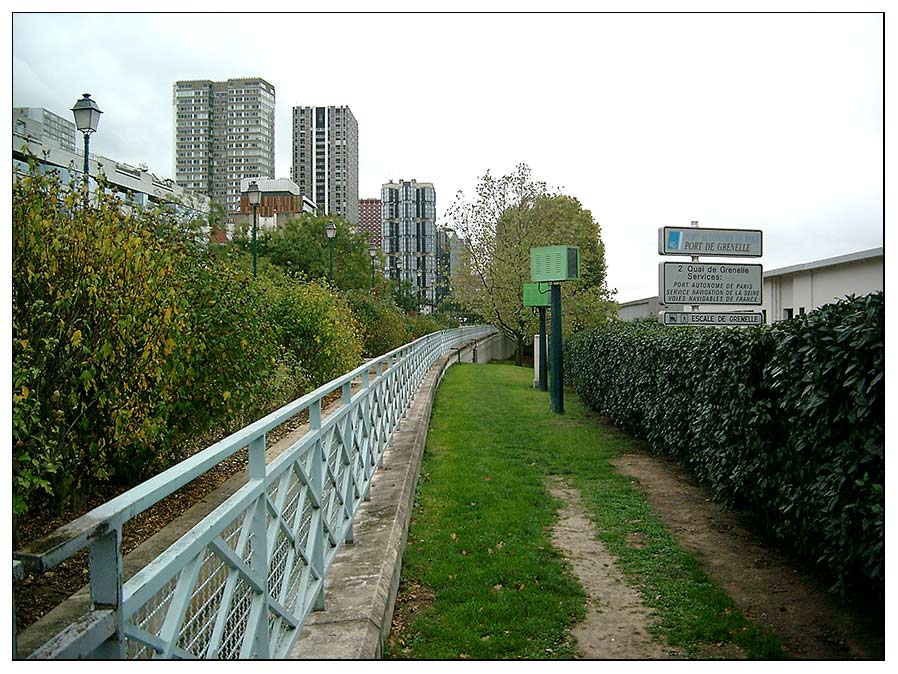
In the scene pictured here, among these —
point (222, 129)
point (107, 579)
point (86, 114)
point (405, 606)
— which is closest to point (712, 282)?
point (405, 606)

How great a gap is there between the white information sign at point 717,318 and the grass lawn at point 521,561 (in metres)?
1.75

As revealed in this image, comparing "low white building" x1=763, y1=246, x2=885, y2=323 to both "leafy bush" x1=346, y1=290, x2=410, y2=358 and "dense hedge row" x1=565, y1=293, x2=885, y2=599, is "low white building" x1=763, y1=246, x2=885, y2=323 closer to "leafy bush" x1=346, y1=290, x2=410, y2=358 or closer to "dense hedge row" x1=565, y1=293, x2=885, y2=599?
"dense hedge row" x1=565, y1=293, x2=885, y2=599

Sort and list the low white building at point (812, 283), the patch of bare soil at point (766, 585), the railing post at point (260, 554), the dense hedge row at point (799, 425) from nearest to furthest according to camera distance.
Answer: the railing post at point (260, 554)
the dense hedge row at point (799, 425)
the patch of bare soil at point (766, 585)
the low white building at point (812, 283)

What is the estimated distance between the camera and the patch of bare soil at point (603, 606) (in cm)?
369

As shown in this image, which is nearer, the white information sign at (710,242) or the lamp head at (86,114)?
the white information sign at (710,242)

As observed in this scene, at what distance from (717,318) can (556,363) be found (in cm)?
540

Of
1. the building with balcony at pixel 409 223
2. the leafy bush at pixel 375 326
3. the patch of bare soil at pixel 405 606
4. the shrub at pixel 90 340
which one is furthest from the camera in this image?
the building with balcony at pixel 409 223

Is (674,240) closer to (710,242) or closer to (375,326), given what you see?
(710,242)

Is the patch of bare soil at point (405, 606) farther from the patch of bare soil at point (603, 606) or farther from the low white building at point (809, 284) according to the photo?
the low white building at point (809, 284)

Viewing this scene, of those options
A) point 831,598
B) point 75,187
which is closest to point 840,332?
point 831,598

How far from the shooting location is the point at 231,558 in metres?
2.44

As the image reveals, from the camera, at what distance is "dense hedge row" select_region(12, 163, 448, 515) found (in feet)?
15.3

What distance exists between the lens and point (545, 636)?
3822 millimetres

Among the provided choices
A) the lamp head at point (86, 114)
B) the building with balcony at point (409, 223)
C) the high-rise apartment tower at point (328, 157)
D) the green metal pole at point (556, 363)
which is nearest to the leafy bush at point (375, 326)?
the high-rise apartment tower at point (328, 157)
